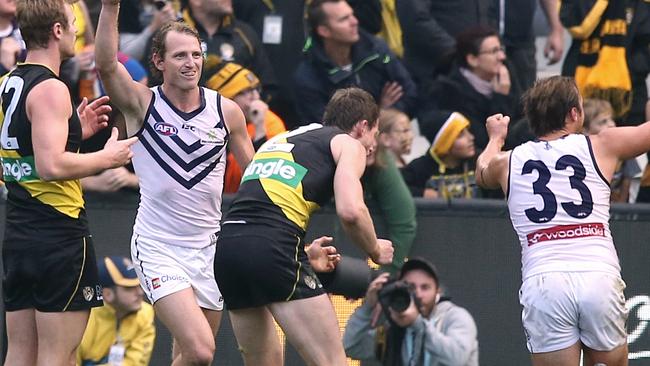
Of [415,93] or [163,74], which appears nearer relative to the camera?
[163,74]

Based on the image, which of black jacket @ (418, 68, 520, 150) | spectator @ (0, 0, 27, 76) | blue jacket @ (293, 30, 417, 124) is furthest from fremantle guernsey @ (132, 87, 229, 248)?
black jacket @ (418, 68, 520, 150)

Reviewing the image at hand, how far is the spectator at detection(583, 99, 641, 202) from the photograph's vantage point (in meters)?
9.80

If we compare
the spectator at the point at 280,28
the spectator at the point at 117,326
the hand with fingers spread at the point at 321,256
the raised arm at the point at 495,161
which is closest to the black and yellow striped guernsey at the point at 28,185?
the hand with fingers spread at the point at 321,256

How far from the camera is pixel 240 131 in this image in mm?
7570

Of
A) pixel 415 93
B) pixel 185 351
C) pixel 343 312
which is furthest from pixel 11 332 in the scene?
pixel 415 93

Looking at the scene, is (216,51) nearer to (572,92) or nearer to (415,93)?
(415,93)

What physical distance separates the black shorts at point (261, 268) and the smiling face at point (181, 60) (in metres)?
0.88

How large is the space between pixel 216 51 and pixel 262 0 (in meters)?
0.94

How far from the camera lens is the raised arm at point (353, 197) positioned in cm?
671

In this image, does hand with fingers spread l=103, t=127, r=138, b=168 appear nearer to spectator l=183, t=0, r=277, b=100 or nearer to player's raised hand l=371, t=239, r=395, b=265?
player's raised hand l=371, t=239, r=395, b=265

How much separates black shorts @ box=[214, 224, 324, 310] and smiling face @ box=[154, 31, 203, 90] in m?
0.88

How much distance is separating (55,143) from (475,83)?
4.69 m

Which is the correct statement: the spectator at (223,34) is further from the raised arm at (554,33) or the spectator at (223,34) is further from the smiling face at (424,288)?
→ the raised arm at (554,33)

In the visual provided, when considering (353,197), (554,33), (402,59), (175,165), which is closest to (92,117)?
(175,165)
